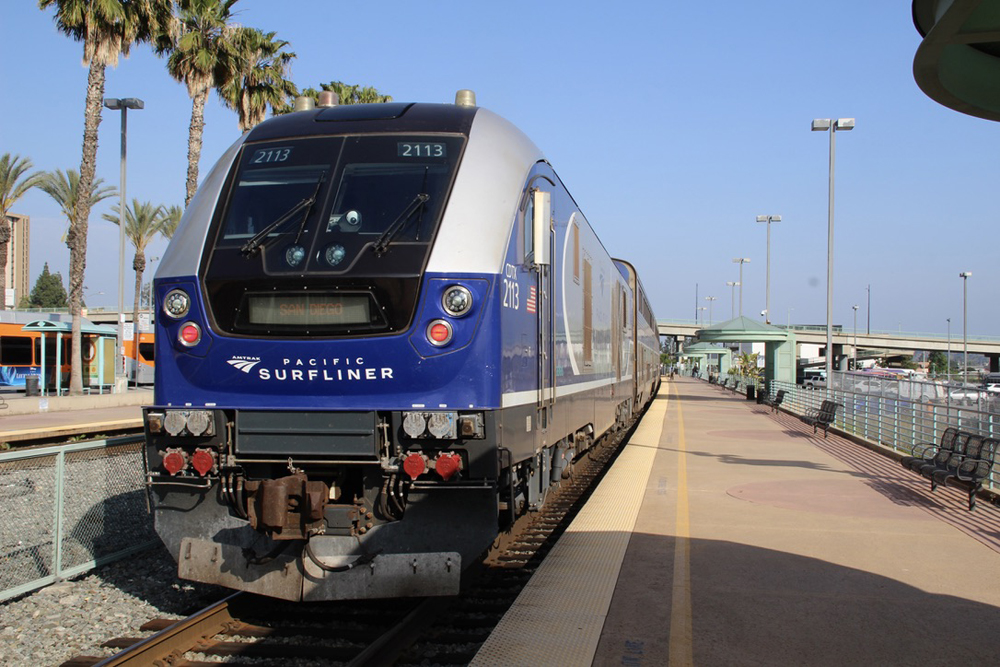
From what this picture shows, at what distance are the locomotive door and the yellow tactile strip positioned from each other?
3.60 ft

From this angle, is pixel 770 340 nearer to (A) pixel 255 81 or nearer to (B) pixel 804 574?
(A) pixel 255 81

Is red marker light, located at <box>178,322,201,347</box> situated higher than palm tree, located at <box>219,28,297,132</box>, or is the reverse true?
palm tree, located at <box>219,28,297,132</box>

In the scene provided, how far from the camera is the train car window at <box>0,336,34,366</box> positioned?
36562 millimetres

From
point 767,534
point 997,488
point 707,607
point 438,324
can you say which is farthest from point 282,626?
point 997,488

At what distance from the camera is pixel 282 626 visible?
6.20m

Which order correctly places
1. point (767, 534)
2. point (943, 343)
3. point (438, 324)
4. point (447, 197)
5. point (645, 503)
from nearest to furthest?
point (438, 324), point (447, 197), point (767, 534), point (645, 503), point (943, 343)

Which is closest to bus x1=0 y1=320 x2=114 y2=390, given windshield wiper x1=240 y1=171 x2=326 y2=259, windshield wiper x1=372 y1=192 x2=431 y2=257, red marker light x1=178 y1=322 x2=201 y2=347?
red marker light x1=178 y1=322 x2=201 y2=347

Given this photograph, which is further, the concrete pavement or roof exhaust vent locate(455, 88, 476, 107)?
roof exhaust vent locate(455, 88, 476, 107)

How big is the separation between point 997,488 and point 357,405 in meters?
9.36

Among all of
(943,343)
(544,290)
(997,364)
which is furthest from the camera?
(997,364)

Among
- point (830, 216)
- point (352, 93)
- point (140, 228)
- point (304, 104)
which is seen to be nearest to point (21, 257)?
point (140, 228)

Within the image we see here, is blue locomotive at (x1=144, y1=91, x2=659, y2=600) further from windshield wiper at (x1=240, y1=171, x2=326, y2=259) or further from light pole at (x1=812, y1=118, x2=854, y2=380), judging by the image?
light pole at (x1=812, y1=118, x2=854, y2=380)

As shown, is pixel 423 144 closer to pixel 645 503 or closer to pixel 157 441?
pixel 157 441

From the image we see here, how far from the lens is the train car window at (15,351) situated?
36562 mm
